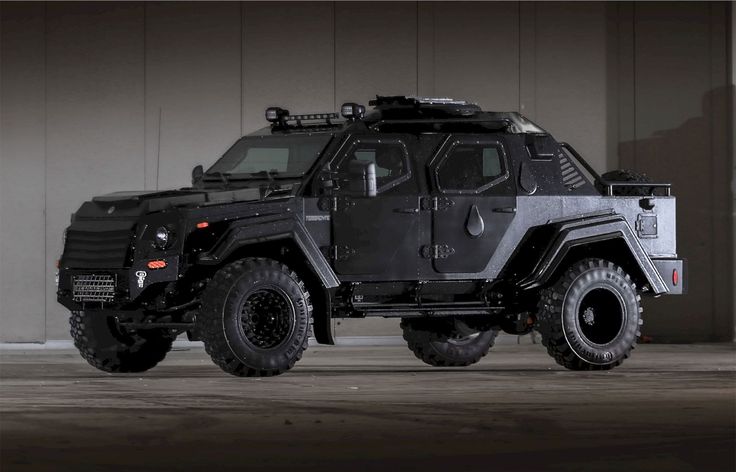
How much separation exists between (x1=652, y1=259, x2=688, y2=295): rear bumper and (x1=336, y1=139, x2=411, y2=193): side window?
2678 millimetres

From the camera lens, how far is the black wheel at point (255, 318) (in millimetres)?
14281

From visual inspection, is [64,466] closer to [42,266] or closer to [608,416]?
[608,416]

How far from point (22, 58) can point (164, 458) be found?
42.9ft

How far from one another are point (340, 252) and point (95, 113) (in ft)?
24.3

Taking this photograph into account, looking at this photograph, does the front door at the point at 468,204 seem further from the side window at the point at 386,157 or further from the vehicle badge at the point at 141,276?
the vehicle badge at the point at 141,276

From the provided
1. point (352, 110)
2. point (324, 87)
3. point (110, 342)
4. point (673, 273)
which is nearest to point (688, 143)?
point (324, 87)

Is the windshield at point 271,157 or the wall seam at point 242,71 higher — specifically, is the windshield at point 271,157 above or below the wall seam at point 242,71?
below

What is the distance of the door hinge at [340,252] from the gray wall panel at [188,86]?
6.84 metres

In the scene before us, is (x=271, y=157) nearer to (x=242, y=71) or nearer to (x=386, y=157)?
(x=386, y=157)

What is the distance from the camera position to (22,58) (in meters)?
21.5

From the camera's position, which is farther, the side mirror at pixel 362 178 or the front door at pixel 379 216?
the front door at pixel 379 216

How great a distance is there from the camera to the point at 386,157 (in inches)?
614

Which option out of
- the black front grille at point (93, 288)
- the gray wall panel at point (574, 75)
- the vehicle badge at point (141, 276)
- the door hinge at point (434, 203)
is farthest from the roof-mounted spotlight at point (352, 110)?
the gray wall panel at point (574, 75)

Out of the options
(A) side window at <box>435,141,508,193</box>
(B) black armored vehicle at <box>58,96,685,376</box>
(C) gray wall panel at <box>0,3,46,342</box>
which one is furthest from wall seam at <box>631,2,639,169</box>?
(C) gray wall panel at <box>0,3,46,342</box>
